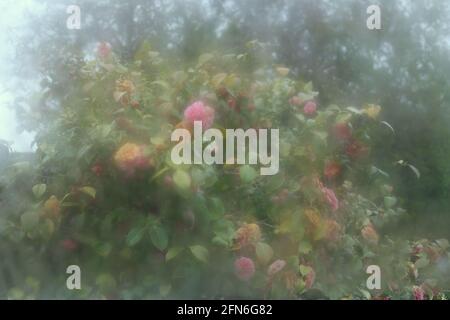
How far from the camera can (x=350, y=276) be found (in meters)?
2.44

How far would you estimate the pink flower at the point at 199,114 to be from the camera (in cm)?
213

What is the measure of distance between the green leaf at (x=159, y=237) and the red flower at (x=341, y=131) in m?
0.74

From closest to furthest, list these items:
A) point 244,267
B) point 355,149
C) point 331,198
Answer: point 244,267
point 331,198
point 355,149

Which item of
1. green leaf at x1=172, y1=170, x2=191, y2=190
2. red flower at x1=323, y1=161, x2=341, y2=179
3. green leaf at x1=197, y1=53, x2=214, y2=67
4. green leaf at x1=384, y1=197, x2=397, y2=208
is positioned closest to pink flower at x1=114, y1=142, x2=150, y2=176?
green leaf at x1=172, y1=170, x2=191, y2=190

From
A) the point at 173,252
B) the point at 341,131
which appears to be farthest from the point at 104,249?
the point at 341,131

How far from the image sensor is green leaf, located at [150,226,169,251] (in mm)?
2127

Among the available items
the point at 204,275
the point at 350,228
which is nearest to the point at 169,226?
the point at 204,275

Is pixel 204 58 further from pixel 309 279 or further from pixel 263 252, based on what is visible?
pixel 309 279

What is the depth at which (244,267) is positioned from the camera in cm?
218

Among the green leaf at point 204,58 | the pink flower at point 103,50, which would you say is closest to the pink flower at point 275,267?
the green leaf at point 204,58

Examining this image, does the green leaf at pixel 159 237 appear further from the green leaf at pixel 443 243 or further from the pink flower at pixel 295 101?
the green leaf at pixel 443 243

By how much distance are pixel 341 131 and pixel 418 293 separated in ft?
2.28
